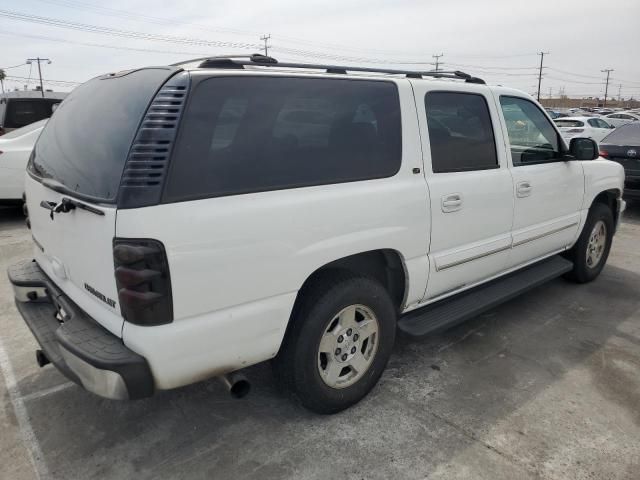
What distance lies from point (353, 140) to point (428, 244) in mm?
816

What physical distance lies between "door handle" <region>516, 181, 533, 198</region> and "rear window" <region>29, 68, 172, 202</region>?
8.53 feet

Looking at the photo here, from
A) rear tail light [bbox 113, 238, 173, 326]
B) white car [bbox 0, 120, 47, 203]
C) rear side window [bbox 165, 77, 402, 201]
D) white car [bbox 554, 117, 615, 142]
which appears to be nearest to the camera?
rear tail light [bbox 113, 238, 173, 326]

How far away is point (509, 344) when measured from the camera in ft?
12.3

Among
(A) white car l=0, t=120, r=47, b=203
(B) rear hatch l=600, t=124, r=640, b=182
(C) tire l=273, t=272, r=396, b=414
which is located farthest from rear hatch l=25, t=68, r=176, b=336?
(B) rear hatch l=600, t=124, r=640, b=182

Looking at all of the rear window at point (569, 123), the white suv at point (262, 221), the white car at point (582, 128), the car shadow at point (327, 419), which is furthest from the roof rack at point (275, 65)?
the rear window at point (569, 123)

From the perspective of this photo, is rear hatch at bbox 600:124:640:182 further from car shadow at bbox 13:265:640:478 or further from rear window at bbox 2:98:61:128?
rear window at bbox 2:98:61:128

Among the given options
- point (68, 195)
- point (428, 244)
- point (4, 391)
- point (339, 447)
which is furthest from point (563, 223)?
Answer: point (4, 391)

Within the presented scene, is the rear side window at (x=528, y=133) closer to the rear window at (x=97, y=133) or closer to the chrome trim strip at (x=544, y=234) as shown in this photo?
the chrome trim strip at (x=544, y=234)

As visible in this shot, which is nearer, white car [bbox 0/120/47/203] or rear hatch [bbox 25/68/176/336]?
rear hatch [bbox 25/68/176/336]

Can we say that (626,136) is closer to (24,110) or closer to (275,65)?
(275,65)

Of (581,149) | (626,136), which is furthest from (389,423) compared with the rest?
(626,136)

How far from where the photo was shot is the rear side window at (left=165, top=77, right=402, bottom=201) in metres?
2.12

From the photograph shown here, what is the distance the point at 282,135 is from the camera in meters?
2.40

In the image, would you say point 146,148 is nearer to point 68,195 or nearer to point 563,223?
point 68,195
